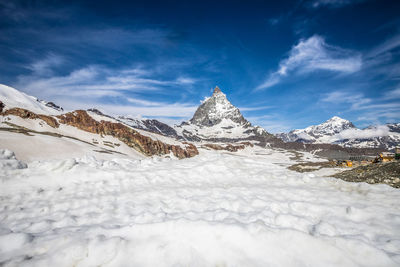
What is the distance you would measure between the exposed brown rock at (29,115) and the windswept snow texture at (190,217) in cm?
4281

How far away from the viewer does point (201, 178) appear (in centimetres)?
1016

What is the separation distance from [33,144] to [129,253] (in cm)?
3017

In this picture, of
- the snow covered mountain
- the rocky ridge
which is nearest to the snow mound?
the snow covered mountain

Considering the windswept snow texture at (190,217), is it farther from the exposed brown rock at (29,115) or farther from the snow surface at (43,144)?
the exposed brown rock at (29,115)

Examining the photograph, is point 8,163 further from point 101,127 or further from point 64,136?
point 101,127

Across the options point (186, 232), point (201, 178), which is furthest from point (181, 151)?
point (186, 232)

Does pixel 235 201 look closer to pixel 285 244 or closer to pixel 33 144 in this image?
pixel 285 244

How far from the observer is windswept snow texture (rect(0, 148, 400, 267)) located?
13.0 ft

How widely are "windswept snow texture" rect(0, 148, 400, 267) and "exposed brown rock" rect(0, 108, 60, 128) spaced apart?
4281cm

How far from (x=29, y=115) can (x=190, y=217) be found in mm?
51309

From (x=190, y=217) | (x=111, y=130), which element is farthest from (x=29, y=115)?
(x=190, y=217)

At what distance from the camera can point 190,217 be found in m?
5.96

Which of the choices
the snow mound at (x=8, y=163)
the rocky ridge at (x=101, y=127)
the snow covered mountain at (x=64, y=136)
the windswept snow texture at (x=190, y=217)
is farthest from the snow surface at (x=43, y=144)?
the windswept snow texture at (x=190, y=217)

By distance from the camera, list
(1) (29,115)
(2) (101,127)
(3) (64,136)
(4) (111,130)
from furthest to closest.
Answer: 1. (4) (111,130)
2. (2) (101,127)
3. (1) (29,115)
4. (3) (64,136)
